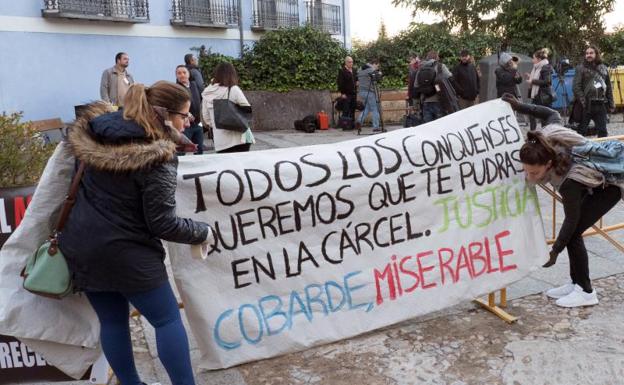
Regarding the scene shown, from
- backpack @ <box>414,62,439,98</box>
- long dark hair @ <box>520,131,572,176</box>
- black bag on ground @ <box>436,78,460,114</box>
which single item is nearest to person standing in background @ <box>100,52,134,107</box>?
backpack @ <box>414,62,439,98</box>

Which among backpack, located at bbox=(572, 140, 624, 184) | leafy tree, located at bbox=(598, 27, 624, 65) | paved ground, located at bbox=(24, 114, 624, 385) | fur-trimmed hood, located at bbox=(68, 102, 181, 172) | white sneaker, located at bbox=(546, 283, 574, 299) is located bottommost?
paved ground, located at bbox=(24, 114, 624, 385)

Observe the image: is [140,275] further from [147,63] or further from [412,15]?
[412,15]

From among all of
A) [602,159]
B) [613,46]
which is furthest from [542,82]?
[613,46]

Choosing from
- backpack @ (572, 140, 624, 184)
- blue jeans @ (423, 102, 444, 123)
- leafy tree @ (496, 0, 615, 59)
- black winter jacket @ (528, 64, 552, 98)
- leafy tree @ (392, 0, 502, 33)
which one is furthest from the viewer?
leafy tree @ (392, 0, 502, 33)

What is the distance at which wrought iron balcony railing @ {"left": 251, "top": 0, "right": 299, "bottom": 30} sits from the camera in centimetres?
1831

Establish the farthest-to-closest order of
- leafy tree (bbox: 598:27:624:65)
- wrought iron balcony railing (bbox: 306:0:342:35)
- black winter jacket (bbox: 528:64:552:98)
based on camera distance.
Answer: leafy tree (bbox: 598:27:624:65) → wrought iron balcony railing (bbox: 306:0:342:35) → black winter jacket (bbox: 528:64:552:98)

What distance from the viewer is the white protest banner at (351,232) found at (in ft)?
10.8

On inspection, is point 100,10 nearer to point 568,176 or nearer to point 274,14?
point 274,14

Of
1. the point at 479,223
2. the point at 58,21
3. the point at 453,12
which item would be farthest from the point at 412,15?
the point at 479,223

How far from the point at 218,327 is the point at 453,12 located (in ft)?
83.5

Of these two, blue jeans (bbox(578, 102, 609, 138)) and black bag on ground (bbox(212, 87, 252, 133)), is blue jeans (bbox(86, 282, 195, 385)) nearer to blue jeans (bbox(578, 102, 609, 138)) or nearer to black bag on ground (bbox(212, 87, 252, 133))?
black bag on ground (bbox(212, 87, 252, 133))

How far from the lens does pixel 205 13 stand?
1658 cm

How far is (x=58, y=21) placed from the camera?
41.2 feet

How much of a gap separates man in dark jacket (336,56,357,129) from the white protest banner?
10.7 meters
